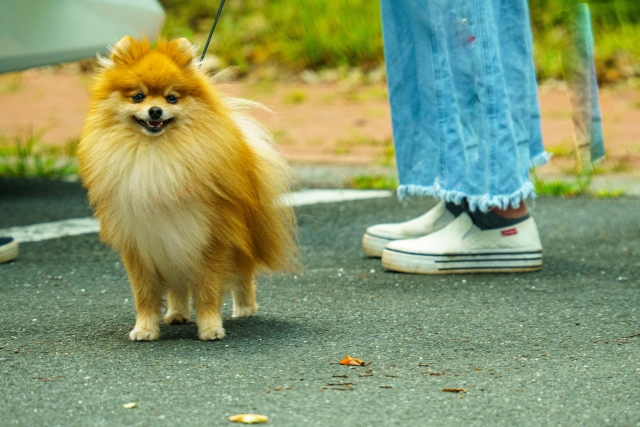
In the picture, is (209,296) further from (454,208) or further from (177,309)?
(454,208)

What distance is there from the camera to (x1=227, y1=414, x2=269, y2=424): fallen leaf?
197 cm

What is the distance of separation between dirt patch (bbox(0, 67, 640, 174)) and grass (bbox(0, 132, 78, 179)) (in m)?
0.37

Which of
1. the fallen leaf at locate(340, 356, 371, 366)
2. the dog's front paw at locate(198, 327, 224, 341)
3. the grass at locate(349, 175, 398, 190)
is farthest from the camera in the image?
the grass at locate(349, 175, 398, 190)

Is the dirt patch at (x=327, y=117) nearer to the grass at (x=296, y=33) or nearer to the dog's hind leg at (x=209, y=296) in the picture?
the grass at (x=296, y=33)

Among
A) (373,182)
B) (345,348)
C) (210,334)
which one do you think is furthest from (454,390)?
(373,182)

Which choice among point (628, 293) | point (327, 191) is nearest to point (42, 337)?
point (628, 293)

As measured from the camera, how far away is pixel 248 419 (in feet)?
6.48

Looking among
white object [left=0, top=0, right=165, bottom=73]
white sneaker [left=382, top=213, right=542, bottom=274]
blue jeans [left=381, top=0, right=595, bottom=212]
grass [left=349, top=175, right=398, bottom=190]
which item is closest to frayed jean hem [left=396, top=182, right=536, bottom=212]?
blue jeans [left=381, top=0, right=595, bottom=212]

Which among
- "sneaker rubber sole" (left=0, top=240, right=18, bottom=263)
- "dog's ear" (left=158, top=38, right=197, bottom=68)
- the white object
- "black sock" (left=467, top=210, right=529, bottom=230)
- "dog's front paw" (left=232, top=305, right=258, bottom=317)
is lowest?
"dog's front paw" (left=232, top=305, right=258, bottom=317)

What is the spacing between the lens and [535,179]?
542 centimetres

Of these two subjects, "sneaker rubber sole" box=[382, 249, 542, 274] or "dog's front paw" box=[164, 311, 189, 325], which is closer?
"dog's front paw" box=[164, 311, 189, 325]

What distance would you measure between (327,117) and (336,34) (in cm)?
198

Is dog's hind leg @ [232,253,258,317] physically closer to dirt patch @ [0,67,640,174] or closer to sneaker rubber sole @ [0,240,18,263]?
sneaker rubber sole @ [0,240,18,263]

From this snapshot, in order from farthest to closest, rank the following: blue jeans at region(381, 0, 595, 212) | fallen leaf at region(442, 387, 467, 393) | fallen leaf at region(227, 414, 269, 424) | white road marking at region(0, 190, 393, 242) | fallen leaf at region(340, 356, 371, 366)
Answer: white road marking at region(0, 190, 393, 242)
blue jeans at region(381, 0, 595, 212)
fallen leaf at region(340, 356, 371, 366)
fallen leaf at region(442, 387, 467, 393)
fallen leaf at region(227, 414, 269, 424)
